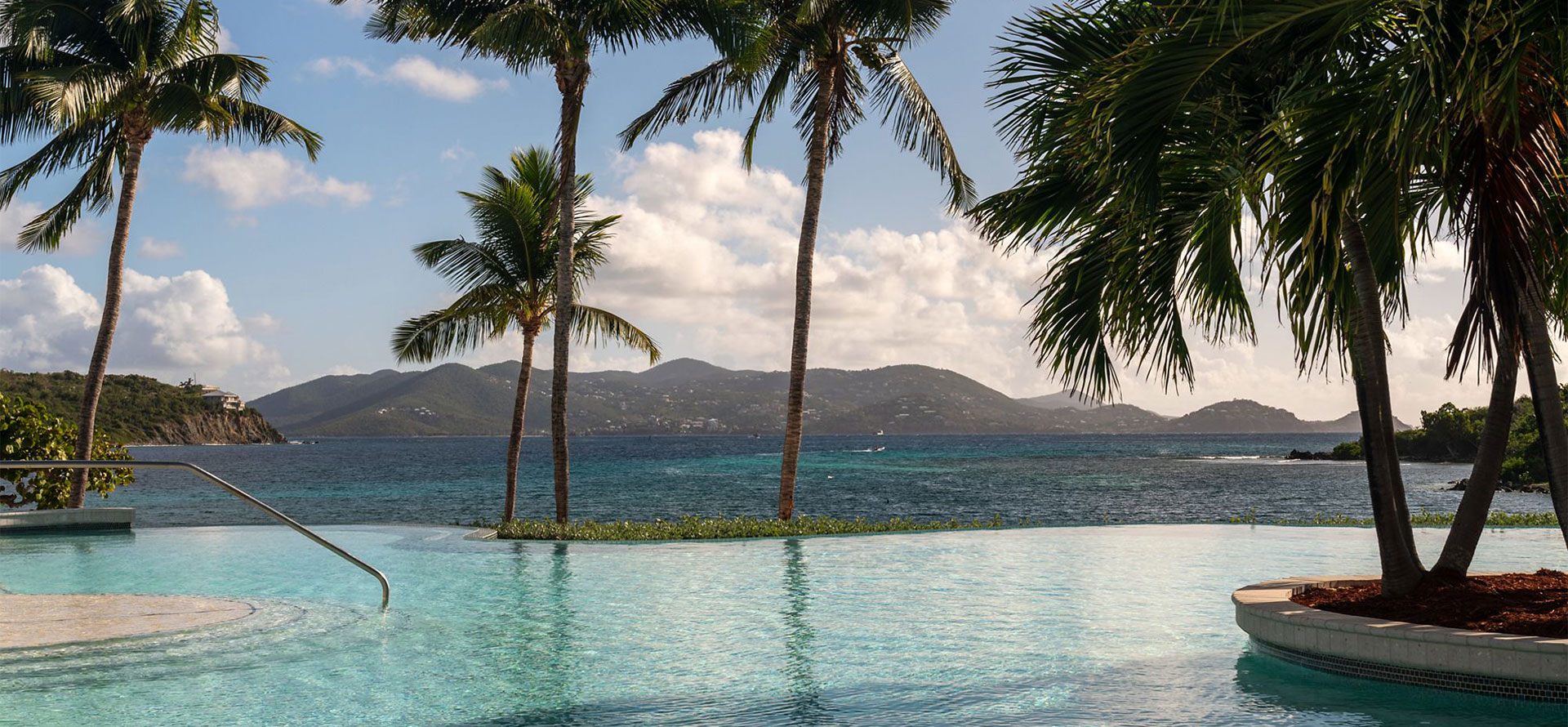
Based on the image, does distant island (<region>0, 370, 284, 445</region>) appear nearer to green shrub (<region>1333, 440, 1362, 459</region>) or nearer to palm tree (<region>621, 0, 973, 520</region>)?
palm tree (<region>621, 0, 973, 520</region>)

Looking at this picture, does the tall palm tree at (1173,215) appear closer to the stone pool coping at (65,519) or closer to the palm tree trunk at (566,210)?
the palm tree trunk at (566,210)

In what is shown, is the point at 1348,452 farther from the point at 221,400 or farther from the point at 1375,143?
the point at 221,400

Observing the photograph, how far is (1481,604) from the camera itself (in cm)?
668

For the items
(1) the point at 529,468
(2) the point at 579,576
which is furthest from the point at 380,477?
(2) the point at 579,576

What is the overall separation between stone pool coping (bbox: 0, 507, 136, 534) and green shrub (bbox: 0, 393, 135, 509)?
129cm

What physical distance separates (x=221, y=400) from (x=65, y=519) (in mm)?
148014

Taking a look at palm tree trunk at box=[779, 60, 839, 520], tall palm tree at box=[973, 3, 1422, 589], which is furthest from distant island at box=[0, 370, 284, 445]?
tall palm tree at box=[973, 3, 1422, 589]

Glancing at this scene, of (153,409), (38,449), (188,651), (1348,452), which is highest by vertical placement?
(153,409)

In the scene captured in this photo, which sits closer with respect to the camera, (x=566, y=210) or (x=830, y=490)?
(x=566, y=210)

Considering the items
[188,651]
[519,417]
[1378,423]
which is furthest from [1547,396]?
[519,417]

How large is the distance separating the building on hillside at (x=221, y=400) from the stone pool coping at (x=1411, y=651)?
158 meters

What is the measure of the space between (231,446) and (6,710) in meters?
166

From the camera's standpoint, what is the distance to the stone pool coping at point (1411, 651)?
5.84 m

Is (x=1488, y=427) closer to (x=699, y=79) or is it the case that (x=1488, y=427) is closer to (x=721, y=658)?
(x=721, y=658)
